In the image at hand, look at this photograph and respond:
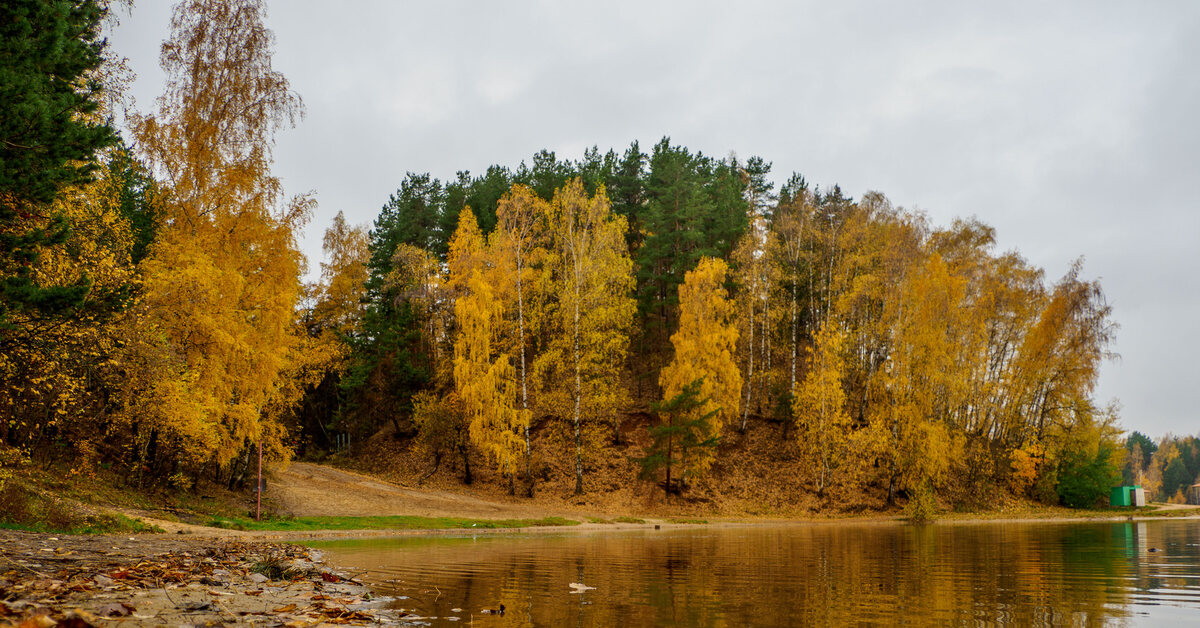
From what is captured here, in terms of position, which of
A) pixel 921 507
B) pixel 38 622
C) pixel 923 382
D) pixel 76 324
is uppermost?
pixel 923 382

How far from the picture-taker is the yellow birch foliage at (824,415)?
4103 cm

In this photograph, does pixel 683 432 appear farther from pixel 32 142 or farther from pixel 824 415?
pixel 32 142

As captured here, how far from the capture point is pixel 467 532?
28953 mm

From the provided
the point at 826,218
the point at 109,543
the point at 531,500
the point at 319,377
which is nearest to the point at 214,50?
the point at 319,377

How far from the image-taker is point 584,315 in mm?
42469

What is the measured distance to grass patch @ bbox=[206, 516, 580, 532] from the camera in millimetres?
25234

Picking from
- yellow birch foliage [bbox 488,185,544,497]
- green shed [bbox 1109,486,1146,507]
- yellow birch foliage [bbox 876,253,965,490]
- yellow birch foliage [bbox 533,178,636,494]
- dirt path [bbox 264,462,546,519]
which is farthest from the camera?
green shed [bbox 1109,486,1146,507]

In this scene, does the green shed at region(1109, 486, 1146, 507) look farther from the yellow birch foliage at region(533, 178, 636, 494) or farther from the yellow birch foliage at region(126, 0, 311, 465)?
the yellow birch foliage at region(126, 0, 311, 465)

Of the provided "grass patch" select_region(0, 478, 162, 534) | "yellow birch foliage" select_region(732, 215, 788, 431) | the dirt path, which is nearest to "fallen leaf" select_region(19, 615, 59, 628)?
"grass patch" select_region(0, 478, 162, 534)

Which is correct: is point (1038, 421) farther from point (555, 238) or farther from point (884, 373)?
point (555, 238)

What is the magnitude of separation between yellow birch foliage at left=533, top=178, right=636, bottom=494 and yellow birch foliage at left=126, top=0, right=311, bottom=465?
684 inches

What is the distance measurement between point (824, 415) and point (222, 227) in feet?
106

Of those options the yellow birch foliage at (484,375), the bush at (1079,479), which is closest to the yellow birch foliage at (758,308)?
the yellow birch foliage at (484,375)

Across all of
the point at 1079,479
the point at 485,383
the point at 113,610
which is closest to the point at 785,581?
the point at 113,610
